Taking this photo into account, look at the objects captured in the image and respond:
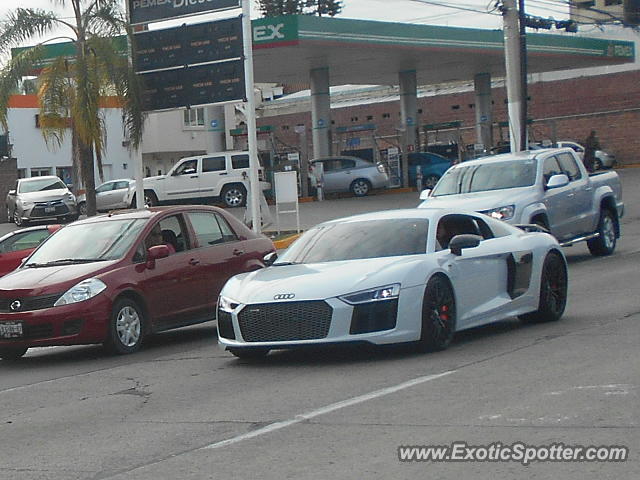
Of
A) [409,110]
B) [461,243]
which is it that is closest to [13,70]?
[461,243]

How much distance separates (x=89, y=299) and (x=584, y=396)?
5970 mm

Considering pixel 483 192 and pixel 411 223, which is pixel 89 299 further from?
pixel 483 192

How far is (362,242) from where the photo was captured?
38.7 feet

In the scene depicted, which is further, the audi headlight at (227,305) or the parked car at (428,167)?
the parked car at (428,167)

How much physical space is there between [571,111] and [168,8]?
40848 millimetres

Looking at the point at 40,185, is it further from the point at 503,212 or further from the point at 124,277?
the point at 124,277

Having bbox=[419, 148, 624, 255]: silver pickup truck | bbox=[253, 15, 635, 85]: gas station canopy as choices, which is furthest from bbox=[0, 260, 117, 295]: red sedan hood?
bbox=[253, 15, 635, 85]: gas station canopy

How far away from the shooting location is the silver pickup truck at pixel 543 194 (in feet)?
63.2

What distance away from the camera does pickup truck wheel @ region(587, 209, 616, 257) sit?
21.4 meters

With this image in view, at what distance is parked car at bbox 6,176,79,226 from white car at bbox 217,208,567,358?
2964cm

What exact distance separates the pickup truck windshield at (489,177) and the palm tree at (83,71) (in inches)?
406

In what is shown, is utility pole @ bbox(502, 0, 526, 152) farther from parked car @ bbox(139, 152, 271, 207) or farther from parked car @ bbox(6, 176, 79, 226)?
parked car @ bbox(6, 176, 79, 226)

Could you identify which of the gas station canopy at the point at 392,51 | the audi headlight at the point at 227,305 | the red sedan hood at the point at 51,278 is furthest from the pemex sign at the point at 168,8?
the audi headlight at the point at 227,305

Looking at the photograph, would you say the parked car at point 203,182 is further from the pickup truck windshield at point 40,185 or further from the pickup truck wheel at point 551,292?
the pickup truck wheel at point 551,292
